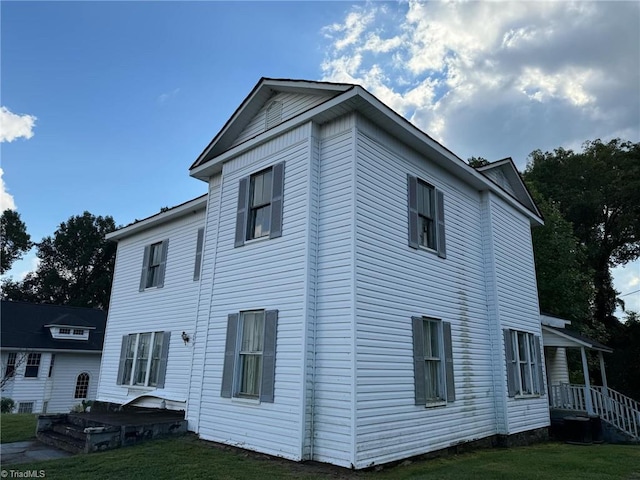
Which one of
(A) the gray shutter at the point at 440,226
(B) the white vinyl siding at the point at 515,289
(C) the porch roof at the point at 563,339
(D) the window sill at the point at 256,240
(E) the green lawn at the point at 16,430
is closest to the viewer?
(D) the window sill at the point at 256,240

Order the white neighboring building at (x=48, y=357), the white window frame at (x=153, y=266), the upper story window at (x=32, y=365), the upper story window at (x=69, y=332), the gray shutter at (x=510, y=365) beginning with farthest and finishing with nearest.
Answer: the upper story window at (x=69, y=332)
the upper story window at (x=32, y=365)
the white neighboring building at (x=48, y=357)
the white window frame at (x=153, y=266)
the gray shutter at (x=510, y=365)

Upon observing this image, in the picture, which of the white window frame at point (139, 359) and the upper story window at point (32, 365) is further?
the upper story window at point (32, 365)

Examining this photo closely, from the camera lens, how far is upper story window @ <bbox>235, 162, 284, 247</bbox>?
904cm

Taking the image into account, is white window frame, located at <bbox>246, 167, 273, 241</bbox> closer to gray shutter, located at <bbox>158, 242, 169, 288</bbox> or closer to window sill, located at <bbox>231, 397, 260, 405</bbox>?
window sill, located at <bbox>231, 397, 260, 405</bbox>

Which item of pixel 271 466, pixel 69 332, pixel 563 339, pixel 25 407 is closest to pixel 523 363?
pixel 563 339

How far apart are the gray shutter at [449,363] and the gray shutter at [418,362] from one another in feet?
3.03

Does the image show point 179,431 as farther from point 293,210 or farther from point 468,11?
point 468,11

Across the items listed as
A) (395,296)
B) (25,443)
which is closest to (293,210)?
(395,296)

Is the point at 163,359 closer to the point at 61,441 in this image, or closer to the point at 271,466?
the point at 61,441

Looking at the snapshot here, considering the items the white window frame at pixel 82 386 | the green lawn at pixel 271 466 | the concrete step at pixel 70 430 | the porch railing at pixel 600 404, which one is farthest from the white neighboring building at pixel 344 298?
the white window frame at pixel 82 386

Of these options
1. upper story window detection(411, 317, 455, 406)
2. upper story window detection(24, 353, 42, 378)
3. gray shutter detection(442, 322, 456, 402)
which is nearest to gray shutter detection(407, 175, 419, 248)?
upper story window detection(411, 317, 455, 406)

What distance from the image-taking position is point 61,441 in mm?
8969

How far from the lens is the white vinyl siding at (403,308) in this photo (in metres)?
7.45

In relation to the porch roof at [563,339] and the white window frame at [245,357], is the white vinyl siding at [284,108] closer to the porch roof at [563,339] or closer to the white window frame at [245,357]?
the white window frame at [245,357]
